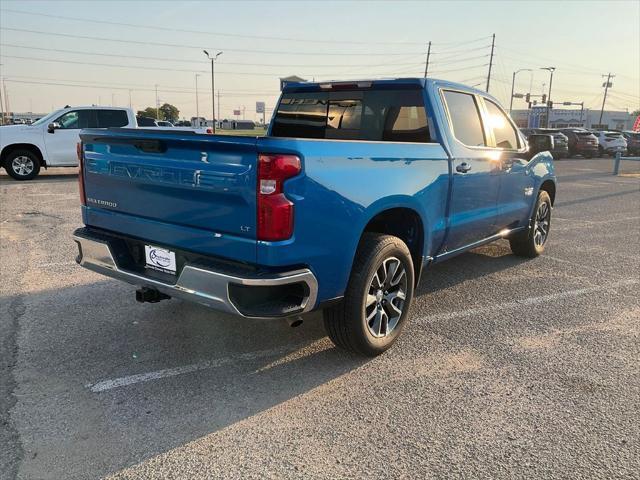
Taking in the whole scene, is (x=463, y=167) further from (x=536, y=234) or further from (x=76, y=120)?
(x=76, y=120)

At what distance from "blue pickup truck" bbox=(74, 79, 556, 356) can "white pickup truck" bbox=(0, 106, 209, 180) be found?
413 inches

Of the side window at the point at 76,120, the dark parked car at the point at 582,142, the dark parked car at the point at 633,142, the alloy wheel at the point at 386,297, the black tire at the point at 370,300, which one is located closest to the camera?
the black tire at the point at 370,300

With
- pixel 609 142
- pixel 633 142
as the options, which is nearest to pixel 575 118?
pixel 633 142

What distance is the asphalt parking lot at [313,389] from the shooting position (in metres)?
2.52

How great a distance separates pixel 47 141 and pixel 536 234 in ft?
39.0

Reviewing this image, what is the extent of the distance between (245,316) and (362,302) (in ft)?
2.75

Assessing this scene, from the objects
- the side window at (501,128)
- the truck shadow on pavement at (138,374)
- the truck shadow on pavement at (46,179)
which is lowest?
the truck shadow on pavement at (46,179)

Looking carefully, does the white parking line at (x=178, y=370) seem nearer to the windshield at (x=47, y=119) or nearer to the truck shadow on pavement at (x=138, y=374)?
the truck shadow on pavement at (x=138, y=374)

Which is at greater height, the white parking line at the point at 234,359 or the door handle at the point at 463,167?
the door handle at the point at 463,167

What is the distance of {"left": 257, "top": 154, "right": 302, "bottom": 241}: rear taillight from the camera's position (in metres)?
2.66

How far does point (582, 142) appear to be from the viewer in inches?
1181

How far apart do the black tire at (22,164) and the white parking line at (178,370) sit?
1195 centimetres

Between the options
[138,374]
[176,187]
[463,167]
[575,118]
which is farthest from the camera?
[575,118]

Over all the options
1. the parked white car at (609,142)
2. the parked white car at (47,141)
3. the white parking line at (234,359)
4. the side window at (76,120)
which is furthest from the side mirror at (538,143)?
the parked white car at (609,142)
